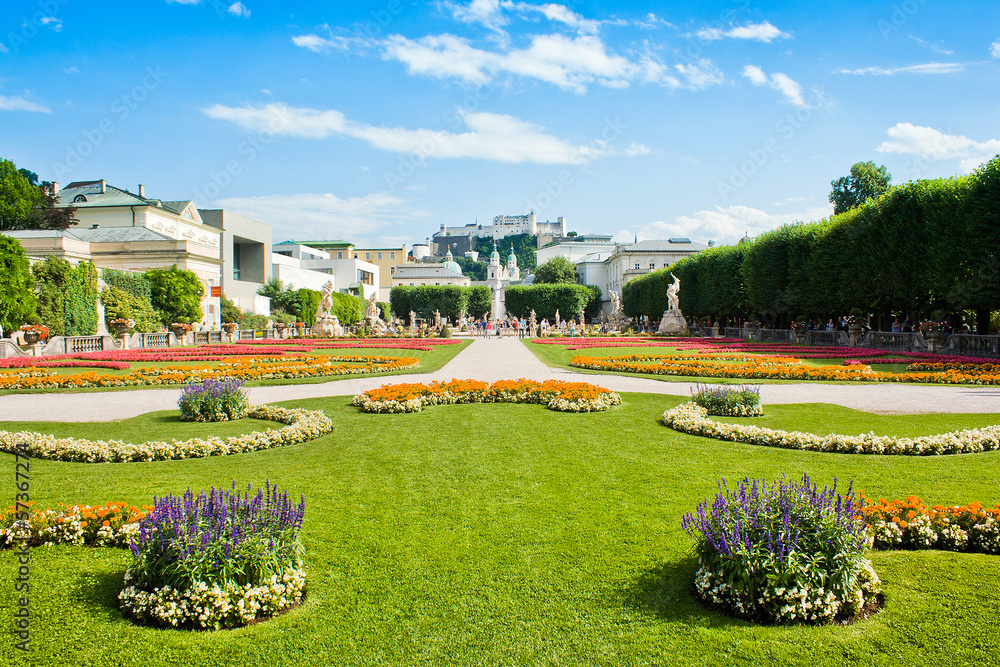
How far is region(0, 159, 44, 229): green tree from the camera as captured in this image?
161 ft

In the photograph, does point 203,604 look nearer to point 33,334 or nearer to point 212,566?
point 212,566

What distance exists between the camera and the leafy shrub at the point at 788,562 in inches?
161

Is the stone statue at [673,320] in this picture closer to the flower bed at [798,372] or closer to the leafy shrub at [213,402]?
the flower bed at [798,372]

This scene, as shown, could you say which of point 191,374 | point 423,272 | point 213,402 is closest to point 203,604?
point 213,402

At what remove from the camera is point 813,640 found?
3.89 meters

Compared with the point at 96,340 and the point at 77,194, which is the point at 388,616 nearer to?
the point at 96,340

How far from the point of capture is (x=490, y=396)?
13.6 metres

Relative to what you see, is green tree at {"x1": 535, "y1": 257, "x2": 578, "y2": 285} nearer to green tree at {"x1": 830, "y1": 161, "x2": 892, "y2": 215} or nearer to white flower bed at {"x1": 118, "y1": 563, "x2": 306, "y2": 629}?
green tree at {"x1": 830, "y1": 161, "x2": 892, "y2": 215}

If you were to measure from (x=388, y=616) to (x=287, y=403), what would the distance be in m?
9.72

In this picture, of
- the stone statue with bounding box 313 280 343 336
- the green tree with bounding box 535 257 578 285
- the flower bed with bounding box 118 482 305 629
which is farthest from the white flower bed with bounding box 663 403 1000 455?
the green tree with bounding box 535 257 578 285

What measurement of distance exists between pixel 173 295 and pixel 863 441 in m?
45.3

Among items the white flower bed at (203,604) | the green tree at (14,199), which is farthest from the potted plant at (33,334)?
the white flower bed at (203,604)

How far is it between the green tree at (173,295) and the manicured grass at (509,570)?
132 ft

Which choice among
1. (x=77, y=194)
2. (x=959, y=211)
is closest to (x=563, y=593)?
(x=959, y=211)
